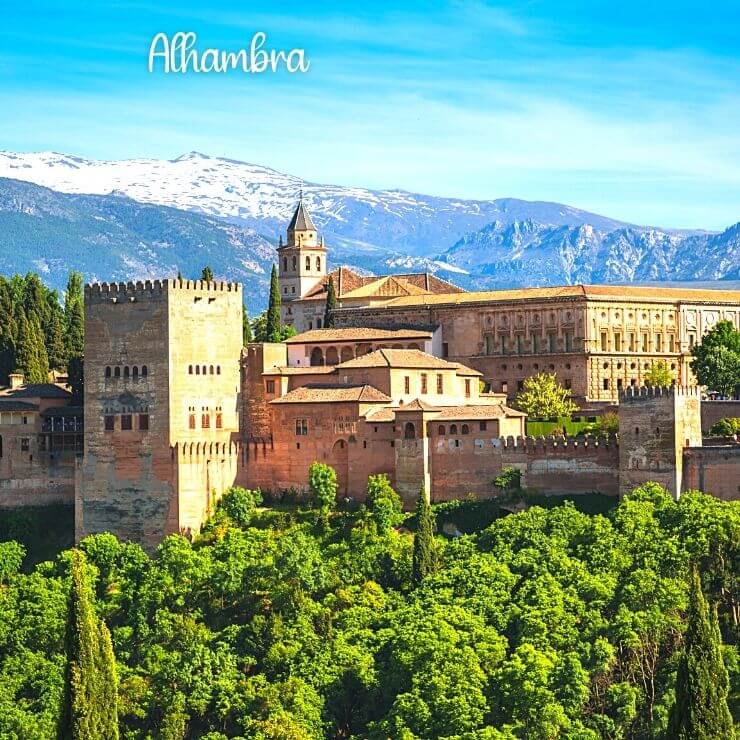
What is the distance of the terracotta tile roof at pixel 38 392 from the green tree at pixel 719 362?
31.4m

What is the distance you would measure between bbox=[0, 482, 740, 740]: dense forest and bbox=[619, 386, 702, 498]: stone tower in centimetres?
103

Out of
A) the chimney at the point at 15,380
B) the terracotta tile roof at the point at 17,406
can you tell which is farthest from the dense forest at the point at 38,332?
the terracotta tile roof at the point at 17,406

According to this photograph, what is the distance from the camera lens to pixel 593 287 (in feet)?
335

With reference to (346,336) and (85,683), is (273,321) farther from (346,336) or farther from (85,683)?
(85,683)

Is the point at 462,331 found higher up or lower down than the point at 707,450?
higher up

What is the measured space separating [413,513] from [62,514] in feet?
52.2

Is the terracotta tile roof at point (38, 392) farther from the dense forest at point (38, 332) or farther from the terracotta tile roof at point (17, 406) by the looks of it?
the dense forest at point (38, 332)

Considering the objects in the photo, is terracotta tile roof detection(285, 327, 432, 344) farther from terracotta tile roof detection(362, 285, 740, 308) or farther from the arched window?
terracotta tile roof detection(362, 285, 740, 308)

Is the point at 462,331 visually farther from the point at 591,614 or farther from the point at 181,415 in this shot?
the point at 591,614

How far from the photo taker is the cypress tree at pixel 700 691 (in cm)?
5162

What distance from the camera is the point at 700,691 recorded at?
5194 cm

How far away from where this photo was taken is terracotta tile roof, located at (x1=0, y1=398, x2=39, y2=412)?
82312mm

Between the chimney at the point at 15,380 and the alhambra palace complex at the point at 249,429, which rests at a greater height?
the chimney at the point at 15,380

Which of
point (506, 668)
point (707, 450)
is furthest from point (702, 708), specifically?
point (707, 450)
